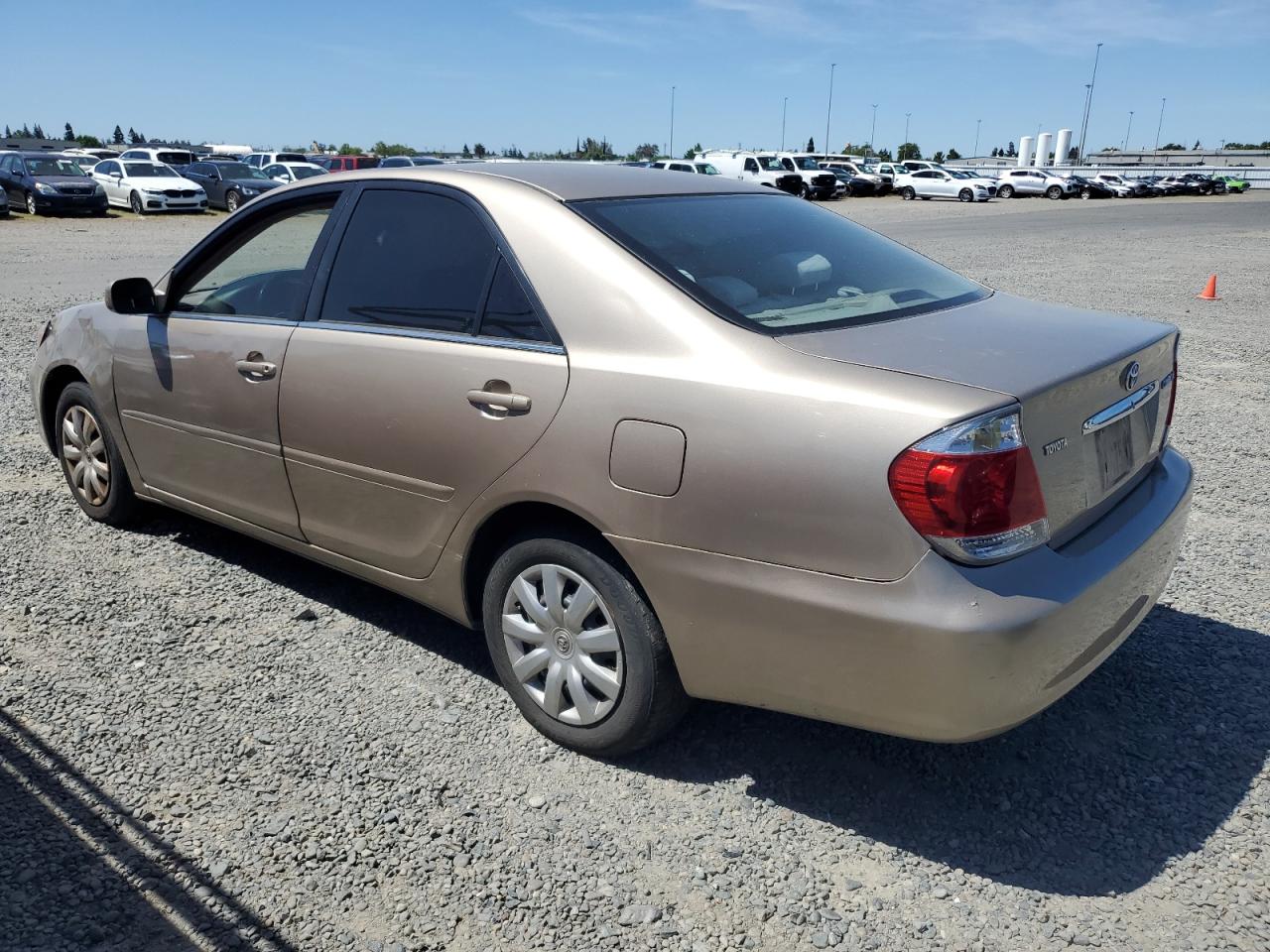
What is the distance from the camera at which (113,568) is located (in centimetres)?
460

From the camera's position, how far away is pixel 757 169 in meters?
40.8

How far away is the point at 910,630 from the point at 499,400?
1.35 m

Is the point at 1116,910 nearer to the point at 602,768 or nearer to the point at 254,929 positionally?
the point at 602,768

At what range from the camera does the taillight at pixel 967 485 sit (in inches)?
93.4

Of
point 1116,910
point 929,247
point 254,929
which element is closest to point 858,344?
point 1116,910

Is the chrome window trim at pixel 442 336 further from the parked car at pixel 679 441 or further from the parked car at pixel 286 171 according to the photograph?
the parked car at pixel 286 171

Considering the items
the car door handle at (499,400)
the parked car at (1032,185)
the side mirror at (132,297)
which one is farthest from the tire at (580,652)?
the parked car at (1032,185)

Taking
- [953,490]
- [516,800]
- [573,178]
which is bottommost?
[516,800]

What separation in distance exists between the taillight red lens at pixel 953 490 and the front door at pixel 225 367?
236 cm

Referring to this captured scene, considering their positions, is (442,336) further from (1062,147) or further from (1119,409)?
(1062,147)

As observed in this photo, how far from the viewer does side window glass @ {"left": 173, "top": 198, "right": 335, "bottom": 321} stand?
12.7 feet

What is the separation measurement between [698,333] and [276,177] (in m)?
32.2

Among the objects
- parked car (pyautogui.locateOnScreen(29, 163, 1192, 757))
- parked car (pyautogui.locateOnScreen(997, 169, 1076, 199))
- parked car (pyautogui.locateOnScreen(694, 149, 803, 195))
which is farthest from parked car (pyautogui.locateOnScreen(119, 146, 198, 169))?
parked car (pyautogui.locateOnScreen(997, 169, 1076, 199))


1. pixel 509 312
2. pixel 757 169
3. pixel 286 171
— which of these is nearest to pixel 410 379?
pixel 509 312
